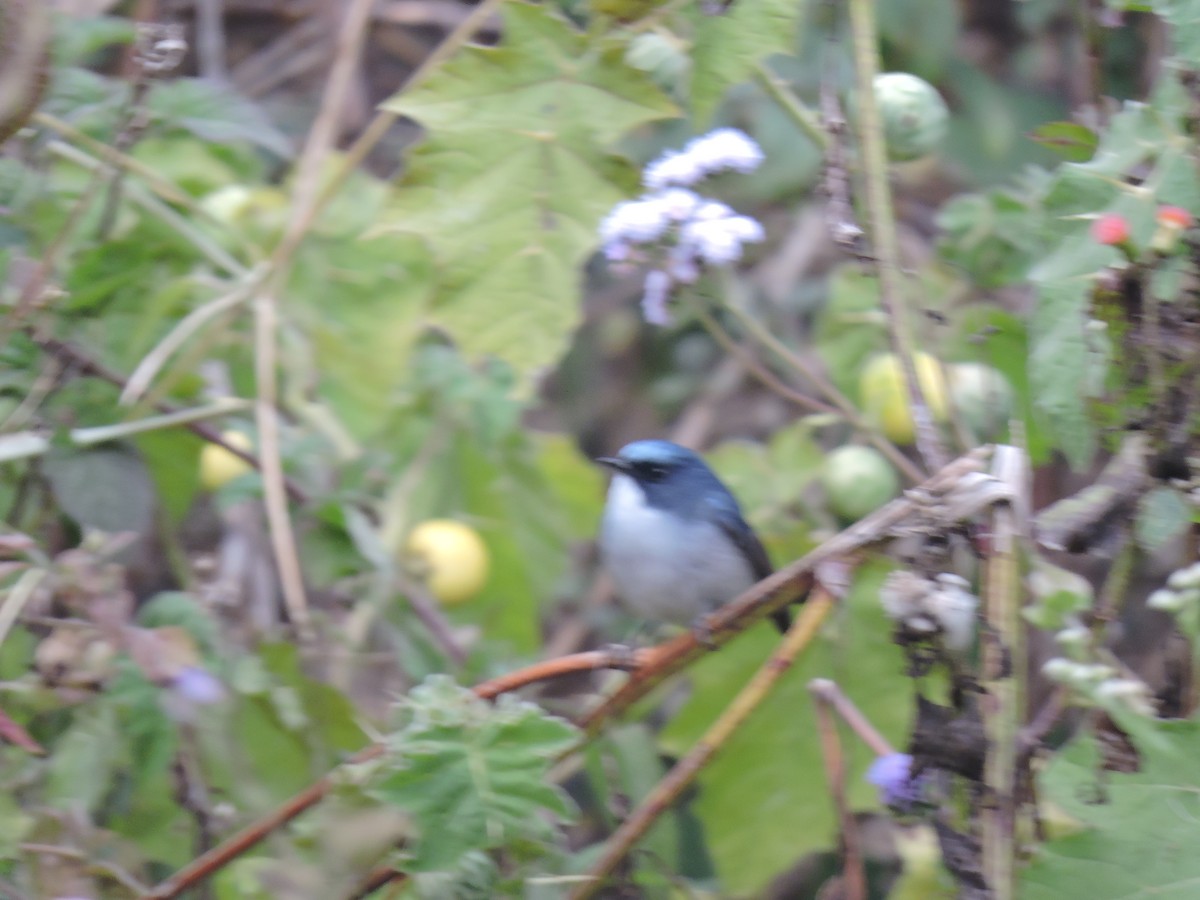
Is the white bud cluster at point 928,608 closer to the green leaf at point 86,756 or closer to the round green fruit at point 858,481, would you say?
the round green fruit at point 858,481

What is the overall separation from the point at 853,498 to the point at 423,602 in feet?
2.76

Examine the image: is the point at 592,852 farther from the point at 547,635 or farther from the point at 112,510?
the point at 547,635

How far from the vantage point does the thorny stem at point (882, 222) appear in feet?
5.60

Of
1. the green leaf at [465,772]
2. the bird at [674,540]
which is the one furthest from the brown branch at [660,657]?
the bird at [674,540]

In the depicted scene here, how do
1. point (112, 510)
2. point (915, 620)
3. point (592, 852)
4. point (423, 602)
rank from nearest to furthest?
point (915, 620) < point (592, 852) < point (112, 510) < point (423, 602)

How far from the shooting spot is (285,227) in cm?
285

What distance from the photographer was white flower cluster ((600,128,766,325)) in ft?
6.77

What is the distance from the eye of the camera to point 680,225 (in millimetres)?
2100

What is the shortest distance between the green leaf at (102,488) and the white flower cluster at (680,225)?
2.79 ft

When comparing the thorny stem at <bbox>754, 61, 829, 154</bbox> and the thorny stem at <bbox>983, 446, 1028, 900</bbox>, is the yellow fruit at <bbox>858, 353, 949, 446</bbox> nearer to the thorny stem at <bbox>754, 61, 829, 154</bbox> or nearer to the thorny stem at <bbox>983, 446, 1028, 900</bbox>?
the thorny stem at <bbox>754, 61, 829, 154</bbox>

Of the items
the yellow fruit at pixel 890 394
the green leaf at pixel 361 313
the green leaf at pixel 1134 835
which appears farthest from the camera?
the green leaf at pixel 361 313

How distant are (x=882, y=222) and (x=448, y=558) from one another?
53.2 inches

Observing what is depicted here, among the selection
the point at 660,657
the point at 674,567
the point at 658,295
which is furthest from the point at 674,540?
the point at 660,657

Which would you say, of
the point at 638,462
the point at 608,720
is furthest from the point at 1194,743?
the point at 638,462
